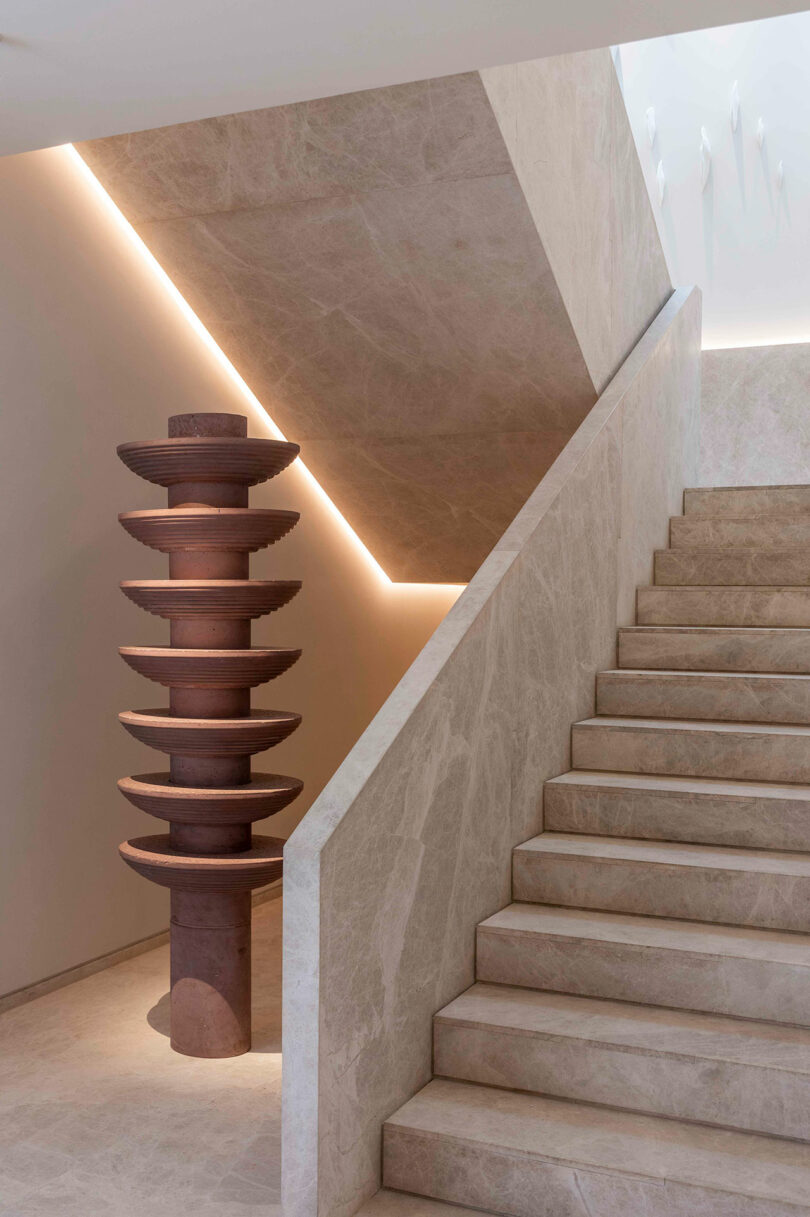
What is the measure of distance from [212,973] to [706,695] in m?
1.76

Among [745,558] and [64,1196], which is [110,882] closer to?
[64,1196]

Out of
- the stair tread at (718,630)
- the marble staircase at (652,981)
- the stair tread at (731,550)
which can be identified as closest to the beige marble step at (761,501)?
the stair tread at (731,550)

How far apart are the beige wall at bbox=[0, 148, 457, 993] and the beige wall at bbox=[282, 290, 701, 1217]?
1.51 m

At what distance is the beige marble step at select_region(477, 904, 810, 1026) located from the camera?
2.71m

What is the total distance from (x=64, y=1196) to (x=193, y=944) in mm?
847

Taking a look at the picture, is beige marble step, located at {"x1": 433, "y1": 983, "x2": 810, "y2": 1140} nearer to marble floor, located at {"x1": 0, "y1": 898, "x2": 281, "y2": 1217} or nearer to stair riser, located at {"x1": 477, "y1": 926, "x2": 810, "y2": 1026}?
stair riser, located at {"x1": 477, "y1": 926, "x2": 810, "y2": 1026}

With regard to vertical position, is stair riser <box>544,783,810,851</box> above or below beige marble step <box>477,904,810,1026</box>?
above

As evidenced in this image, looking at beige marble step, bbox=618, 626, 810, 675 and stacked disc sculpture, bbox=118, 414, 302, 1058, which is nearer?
stacked disc sculpture, bbox=118, 414, 302, 1058

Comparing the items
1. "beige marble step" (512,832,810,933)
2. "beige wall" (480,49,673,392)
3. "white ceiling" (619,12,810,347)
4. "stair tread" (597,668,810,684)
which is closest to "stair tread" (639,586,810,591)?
"stair tread" (597,668,810,684)

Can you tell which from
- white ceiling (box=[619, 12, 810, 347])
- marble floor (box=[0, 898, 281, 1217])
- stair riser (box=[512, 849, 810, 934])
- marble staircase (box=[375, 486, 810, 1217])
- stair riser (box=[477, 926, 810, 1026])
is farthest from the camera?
white ceiling (box=[619, 12, 810, 347])

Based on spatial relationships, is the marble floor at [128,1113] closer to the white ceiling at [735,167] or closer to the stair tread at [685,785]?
the stair tread at [685,785]

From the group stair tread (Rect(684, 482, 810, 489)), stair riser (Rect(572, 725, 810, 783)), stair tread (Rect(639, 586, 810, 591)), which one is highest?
stair tread (Rect(684, 482, 810, 489))

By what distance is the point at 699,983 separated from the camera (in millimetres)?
2779

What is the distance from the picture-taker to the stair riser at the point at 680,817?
3.17 metres
